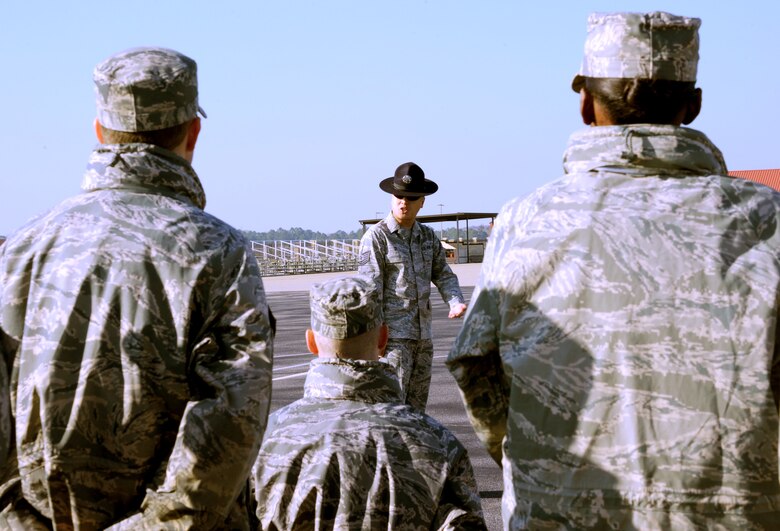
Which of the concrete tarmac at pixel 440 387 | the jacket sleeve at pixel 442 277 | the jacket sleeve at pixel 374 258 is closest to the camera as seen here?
the concrete tarmac at pixel 440 387

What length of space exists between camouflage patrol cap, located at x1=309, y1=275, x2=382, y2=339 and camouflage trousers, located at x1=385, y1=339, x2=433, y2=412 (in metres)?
4.48

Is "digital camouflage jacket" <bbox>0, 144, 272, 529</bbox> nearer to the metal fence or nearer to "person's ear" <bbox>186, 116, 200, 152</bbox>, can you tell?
"person's ear" <bbox>186, 116, 200, 152</bbox>

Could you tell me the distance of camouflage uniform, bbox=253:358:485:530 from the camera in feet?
12.8

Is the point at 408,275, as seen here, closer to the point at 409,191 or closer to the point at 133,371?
the point at 409,191

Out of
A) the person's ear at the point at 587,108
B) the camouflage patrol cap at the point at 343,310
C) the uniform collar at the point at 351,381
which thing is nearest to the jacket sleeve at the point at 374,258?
the camouflage patrol cap at the point at 343,310

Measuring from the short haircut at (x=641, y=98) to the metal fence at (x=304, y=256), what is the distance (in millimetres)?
63461

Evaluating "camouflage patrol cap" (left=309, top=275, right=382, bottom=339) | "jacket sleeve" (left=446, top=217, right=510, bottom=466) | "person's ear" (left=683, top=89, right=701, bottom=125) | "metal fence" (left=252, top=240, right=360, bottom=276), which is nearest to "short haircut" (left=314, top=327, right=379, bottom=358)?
"camouflage patrol cap" (left=309, top=275, right=382, bottom=339)

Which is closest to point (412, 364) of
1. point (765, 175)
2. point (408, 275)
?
point (408, 275)

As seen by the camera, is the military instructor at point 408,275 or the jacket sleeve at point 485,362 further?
the military instructor at point 408,275

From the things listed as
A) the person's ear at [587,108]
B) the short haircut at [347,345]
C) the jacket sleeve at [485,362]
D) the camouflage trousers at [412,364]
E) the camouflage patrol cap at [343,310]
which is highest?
the person's ear at [587,108]

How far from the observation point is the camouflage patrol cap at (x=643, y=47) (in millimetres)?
3084

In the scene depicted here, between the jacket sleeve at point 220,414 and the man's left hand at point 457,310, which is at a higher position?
the jacket sleeve at point 220,414

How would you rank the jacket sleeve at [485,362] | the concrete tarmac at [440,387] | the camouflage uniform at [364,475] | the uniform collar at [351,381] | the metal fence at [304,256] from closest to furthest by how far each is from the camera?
1. the jacket sleeve at [485,362]
2. the camouflage uniform at [364,475]
3. the uniform collar at [351,381]
4. the concrete tarmac at [440,387]
5. the metal fence at [304,256]

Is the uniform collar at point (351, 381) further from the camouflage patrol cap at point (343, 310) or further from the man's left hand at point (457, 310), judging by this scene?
the man's left hand at point (457, 310)
